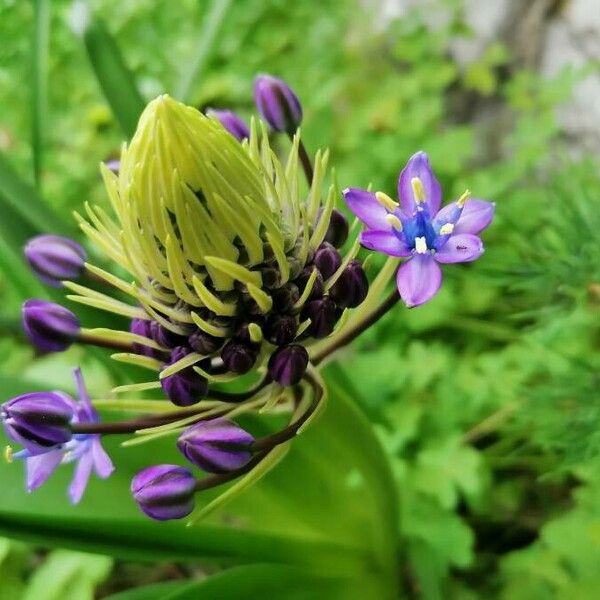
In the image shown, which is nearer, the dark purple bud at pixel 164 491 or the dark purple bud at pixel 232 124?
the dark purple bud at pixel 164 491

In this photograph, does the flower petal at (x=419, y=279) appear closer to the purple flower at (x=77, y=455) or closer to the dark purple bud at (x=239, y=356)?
the dark purple bud at (x=239, y=356)

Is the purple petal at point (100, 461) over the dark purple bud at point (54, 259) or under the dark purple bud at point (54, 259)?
under

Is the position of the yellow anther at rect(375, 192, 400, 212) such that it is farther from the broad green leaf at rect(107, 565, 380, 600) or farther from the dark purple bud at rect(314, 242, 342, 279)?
the broad green leaf at rect(107, 565, 380, 600)

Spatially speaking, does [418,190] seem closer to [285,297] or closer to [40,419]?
[285,297]

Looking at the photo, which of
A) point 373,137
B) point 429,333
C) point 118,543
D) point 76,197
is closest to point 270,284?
point 118,543

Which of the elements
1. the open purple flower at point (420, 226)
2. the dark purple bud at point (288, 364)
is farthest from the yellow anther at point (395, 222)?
the dark purple bud at point (288, 364)

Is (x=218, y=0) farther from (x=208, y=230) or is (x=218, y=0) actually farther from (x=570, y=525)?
(x=570, y=525)
